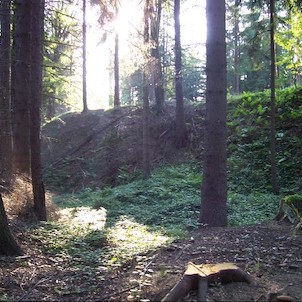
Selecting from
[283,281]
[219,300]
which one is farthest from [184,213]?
[219,300]

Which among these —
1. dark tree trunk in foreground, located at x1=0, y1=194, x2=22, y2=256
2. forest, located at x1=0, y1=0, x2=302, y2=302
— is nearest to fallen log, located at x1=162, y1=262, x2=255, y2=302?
forest, located at x1=0, y1=0, x2=302, y2=302

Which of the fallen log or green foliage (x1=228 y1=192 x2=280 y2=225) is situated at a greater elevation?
the fallen log

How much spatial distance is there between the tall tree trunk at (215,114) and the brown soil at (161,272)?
1.47 meters

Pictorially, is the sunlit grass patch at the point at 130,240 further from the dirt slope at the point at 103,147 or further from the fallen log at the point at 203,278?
the dirt slope at the point at 103,147

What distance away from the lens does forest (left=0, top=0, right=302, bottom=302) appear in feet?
15.0

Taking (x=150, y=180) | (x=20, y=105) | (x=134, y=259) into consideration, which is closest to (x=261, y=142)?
(x=150, y=180)

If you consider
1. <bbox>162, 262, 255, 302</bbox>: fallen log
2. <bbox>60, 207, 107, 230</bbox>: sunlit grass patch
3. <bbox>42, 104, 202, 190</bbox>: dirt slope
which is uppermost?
<bbox>42, 104, 202, 190</bbox>: dirt slope

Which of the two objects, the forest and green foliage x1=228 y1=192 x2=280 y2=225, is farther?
green foliage x1=228 y1=192 x2=280 y2=225

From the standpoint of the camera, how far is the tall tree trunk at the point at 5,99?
1053 cm

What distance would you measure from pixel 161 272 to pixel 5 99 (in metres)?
8.32

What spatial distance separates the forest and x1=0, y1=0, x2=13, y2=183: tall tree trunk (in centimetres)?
3

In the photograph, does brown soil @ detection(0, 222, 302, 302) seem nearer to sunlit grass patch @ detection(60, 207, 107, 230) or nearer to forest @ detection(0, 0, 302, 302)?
forest @ detection(0, 0, 302, 302)

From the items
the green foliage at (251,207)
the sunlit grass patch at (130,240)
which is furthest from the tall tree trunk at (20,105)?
the green foliage at (251,207)

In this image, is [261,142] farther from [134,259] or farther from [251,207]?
[134,259]
